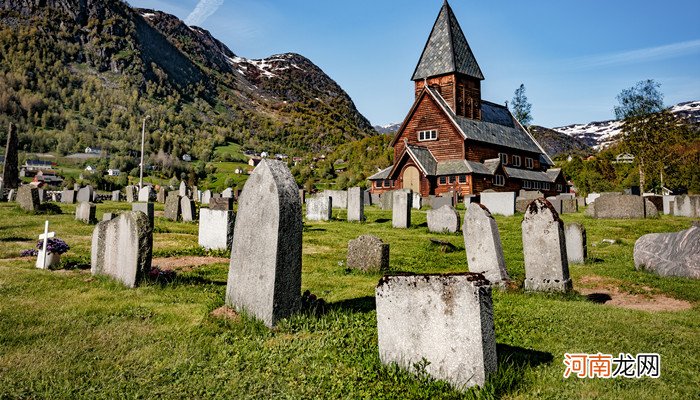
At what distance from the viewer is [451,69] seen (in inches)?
1864

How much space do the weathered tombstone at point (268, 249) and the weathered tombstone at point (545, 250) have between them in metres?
5.28

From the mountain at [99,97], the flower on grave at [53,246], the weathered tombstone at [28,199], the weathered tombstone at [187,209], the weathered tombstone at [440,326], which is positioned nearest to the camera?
the weathered tombstone at [440,326]

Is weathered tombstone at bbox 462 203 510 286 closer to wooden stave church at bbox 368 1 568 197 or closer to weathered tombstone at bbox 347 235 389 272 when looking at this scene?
weathered tombstone at bbox 347 235 389 272

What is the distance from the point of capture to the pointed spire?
48.2 m

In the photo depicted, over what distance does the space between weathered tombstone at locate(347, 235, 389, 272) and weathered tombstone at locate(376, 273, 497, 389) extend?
19.6ft

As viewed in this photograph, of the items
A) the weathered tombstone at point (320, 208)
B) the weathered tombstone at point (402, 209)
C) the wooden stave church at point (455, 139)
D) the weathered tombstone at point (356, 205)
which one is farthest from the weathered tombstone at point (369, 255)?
the wooden stave church at point (455, 139)

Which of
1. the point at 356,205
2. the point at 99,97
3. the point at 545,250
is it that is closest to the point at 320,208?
the point at 356,205

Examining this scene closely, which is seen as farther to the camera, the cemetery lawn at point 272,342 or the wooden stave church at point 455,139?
the wooden stave church at point 455,139

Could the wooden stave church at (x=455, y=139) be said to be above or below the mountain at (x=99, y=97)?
below

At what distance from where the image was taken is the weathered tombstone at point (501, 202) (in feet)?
83.0

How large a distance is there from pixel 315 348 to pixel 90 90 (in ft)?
558

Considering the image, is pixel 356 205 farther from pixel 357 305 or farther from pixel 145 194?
pixel 145 194

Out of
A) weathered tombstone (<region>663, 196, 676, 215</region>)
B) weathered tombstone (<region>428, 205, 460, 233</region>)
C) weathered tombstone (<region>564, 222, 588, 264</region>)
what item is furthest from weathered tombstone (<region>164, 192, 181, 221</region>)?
weathered tombstone (<region>663, 196, 676, 215</region>)

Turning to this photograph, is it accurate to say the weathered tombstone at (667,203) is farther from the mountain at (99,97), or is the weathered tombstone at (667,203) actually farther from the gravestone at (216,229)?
the mountain at (99,97)
